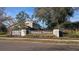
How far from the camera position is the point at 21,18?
1110 cm

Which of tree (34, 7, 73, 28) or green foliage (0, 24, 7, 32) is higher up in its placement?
tree (34, 7, 73, 28)

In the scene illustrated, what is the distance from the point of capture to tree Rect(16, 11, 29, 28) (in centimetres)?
1105

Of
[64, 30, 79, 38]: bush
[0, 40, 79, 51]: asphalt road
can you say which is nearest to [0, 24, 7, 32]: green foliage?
[0, 40, 79, 51]: asphalt road

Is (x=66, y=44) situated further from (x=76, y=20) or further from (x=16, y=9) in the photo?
(x=16, y=9)

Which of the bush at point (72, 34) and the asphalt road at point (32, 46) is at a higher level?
the bush at point (72, 34)

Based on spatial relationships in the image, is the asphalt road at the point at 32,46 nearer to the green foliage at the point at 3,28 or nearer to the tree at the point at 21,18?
the green foliage at the point at 3,28

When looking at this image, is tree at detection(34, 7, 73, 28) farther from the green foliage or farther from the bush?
the green foliage

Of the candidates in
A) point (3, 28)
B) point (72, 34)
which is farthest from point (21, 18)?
point (72, 34)

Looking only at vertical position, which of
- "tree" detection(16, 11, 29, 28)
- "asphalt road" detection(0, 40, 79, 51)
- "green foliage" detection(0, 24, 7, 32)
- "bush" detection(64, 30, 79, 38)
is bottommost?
"asphalt road" detection(0, 40, 79, 51)

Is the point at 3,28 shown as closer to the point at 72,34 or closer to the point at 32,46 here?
the point at 32,46

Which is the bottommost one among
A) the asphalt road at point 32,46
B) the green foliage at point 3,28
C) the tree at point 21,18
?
the asphalt road at point 32,46

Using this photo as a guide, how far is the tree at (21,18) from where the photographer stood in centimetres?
1105

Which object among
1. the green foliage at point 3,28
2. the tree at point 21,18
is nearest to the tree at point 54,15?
the tree at point 21,18
